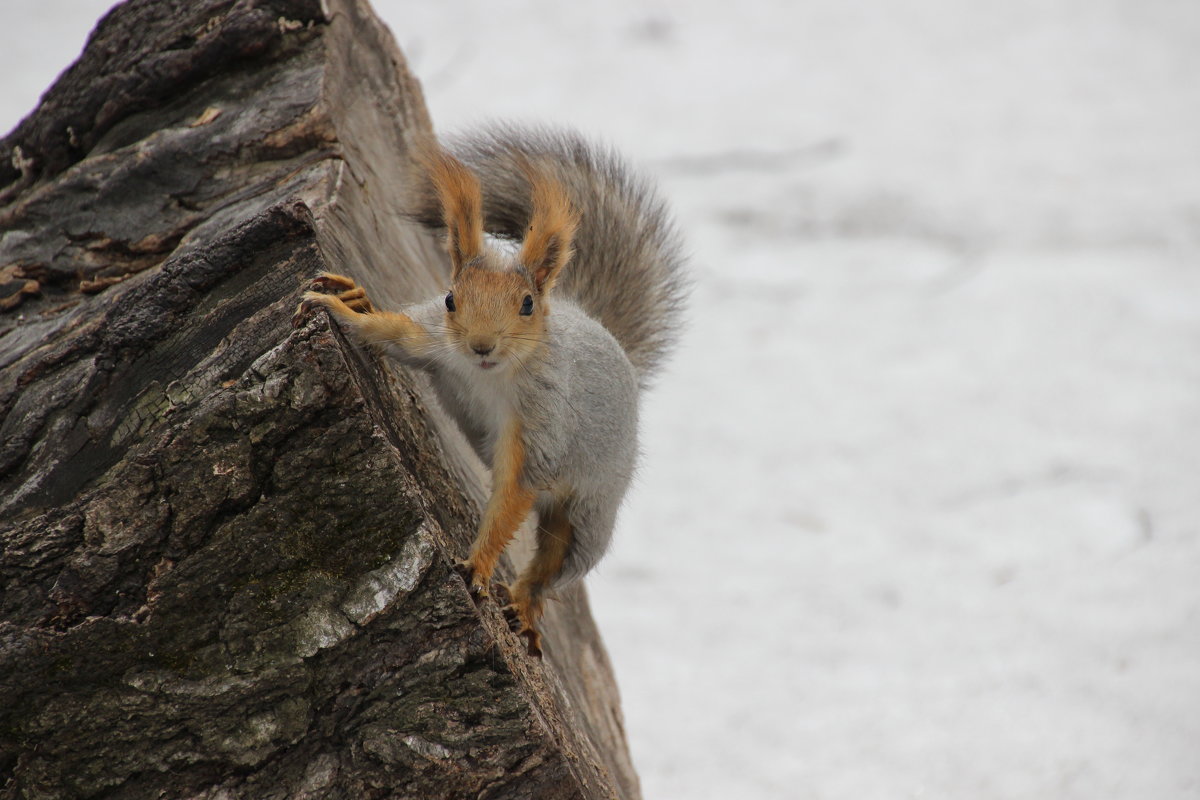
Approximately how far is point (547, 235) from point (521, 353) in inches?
5.1

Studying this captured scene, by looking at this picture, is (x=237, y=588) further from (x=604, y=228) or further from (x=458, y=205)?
(x=604, y=228)

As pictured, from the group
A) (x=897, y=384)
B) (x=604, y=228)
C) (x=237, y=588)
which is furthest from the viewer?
(x=897, y=384)

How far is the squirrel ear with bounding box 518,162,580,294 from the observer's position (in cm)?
119

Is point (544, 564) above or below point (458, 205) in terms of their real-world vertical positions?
below

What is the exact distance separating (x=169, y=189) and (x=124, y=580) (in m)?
0.54

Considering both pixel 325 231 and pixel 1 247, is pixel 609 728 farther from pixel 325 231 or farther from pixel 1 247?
pixel 1 247

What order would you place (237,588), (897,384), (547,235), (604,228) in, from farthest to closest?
(897,384) < (604,228) < (547,235) < (237,588)

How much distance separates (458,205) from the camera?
115 cm

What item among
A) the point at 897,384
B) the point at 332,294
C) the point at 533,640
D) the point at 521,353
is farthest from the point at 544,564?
the point at 897,384

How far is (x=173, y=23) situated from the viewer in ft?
4.69

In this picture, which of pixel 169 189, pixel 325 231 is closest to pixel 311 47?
pixel 169 189

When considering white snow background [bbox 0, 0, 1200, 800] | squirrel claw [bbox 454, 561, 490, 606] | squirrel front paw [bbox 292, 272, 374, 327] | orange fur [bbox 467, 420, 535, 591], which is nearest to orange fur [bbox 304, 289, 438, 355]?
squirrel front paw [bbox 292, 272, 374, 327]

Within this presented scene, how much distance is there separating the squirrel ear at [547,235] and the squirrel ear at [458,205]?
0.05 meters

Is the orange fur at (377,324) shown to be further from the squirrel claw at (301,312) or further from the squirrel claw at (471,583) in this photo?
the squirrel claw at (471,583)
